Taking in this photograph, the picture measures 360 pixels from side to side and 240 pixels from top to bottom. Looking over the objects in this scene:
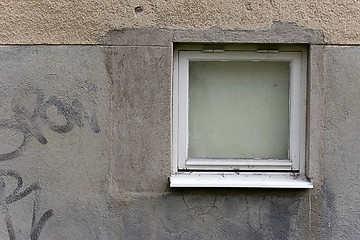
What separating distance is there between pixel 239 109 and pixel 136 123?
0.86 m

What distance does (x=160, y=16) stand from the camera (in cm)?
313

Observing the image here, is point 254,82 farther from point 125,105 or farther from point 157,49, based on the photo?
point 125,105

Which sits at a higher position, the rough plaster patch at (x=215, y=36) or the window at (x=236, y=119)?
the rough plaster patch at (x=215, y=36)

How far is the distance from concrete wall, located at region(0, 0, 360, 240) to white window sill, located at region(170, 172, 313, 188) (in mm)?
75

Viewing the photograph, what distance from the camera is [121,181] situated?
125 inches

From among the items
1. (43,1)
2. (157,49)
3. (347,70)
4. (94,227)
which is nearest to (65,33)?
(43,1)

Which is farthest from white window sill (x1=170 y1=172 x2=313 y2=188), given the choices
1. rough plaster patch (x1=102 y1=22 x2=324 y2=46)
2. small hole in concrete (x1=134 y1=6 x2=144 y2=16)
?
small hole in concrete (x1=134 y1=6 x2=144 y2=16)

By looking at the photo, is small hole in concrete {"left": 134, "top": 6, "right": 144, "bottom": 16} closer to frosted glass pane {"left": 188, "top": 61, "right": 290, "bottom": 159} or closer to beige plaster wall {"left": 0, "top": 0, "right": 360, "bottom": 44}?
beige plaster wall {"left": 0, "top": 0, "right": 360, "bottom": 44}

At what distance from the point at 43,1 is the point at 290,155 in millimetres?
2328

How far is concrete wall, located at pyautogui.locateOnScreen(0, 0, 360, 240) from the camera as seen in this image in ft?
10.3

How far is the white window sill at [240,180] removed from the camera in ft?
10.3

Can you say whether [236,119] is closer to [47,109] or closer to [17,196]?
[47,109]

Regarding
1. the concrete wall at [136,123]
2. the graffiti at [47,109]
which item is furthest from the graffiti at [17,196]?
the graffiti at [47,109]

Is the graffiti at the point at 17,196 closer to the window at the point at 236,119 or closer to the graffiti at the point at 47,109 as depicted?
the graffiti at the point at 47,109
